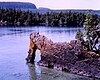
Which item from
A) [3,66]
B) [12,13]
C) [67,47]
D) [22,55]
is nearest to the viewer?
[67,47]

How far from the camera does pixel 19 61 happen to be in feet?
171

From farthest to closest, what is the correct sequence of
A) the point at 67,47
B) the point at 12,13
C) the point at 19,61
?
1. the point at 12,13
2. the point at 19,61
3. the point at 67,47

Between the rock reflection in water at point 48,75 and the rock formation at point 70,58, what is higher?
the rock formation at point 70,58

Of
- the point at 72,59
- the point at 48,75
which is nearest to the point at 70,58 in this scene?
the point at 72,59

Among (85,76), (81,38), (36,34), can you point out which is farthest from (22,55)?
(85,76)

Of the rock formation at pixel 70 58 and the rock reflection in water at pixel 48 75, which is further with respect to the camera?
the rock formation at pixel 70 58

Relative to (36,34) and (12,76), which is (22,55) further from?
(12,76)

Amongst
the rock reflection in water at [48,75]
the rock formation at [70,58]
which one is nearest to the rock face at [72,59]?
the rock formation at [70,58]

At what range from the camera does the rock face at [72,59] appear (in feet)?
139

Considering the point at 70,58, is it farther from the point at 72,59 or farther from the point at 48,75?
the point at 48,75

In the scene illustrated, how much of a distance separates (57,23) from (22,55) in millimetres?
141518

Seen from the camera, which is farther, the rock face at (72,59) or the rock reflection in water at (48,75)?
the rock face at (72,59)

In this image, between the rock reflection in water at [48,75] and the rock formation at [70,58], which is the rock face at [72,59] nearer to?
the rock formation at [70,58]

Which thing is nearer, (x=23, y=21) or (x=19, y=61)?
(x=19, y=61)
